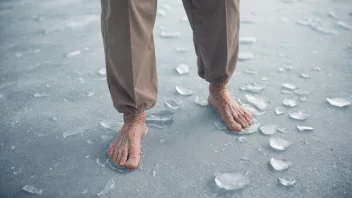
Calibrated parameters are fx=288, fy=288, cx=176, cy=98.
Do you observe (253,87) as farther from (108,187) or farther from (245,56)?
(108,187)

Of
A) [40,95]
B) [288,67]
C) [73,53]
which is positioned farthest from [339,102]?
[73,53]

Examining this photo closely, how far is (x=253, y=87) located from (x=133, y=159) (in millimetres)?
690

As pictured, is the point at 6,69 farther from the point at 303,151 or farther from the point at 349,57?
the point at 349,57

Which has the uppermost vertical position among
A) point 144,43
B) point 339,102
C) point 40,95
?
point 144,43

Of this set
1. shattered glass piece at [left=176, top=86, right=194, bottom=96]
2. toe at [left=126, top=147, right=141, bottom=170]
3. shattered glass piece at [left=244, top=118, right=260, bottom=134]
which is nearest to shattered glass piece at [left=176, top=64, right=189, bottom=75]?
shattered glass piece at [left=176, top=86, right=194, bottom=96]

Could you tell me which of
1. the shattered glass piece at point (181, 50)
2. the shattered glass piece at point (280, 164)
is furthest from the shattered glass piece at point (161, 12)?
the shattered glass piece at point (280, 164)

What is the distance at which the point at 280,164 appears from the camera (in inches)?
37.2

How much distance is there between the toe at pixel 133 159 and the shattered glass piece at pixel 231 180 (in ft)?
0.87

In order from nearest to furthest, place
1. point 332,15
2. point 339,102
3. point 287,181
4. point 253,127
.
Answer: point 287,181, point 253,127, point 339,102, point 332,15

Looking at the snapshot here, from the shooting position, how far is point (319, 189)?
2.80 feet

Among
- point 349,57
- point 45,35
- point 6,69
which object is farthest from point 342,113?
point 45,35

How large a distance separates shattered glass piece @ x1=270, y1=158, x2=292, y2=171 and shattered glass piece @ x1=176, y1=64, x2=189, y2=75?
71cm

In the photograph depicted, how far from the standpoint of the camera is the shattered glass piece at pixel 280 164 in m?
0.93

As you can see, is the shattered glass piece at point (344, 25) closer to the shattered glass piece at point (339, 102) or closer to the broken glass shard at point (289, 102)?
the shattered glass piece at point (339, 102)
